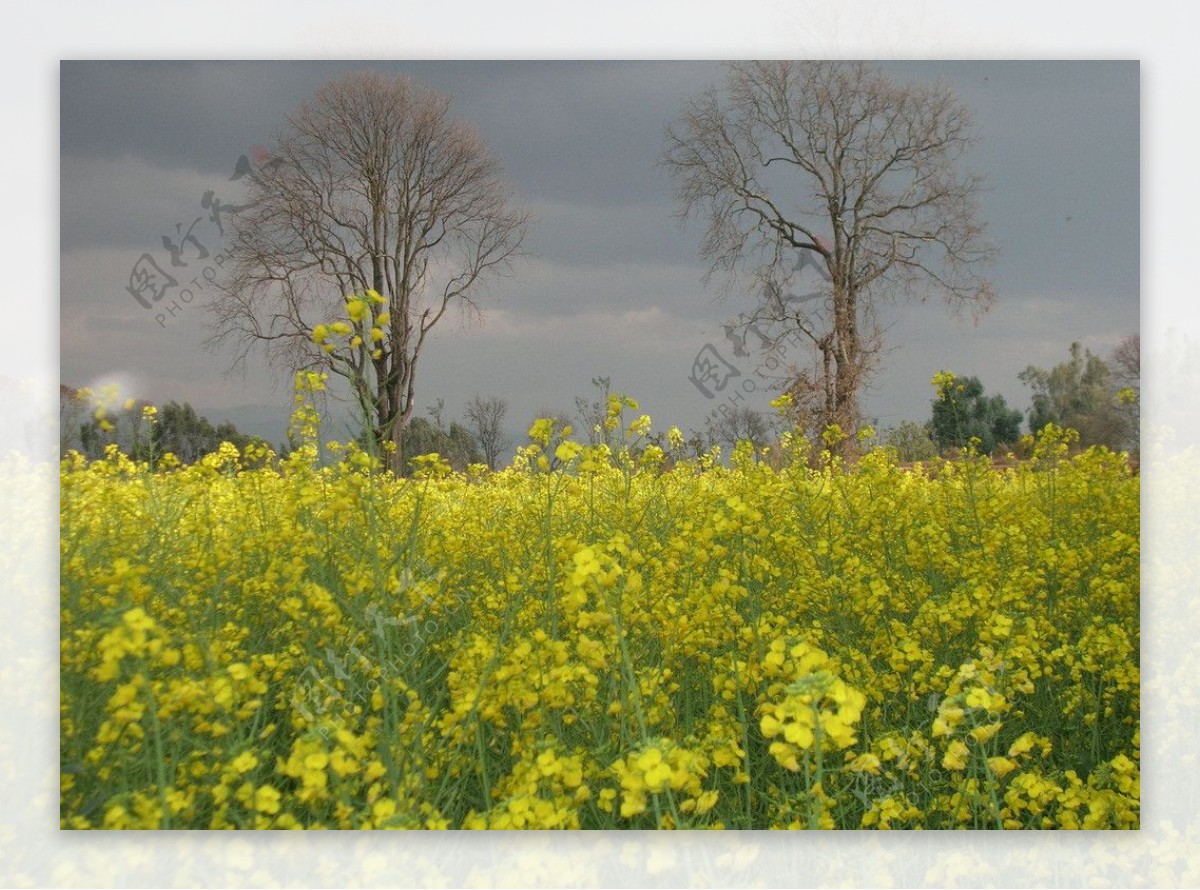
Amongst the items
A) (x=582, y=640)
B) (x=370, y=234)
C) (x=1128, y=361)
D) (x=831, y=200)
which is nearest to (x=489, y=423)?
(x=370, y=234)

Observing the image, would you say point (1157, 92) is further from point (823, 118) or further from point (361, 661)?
point (361, 661)

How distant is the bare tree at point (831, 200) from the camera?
2.54 meters

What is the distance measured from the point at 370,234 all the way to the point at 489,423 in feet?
1.72

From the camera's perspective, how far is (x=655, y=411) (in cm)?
250

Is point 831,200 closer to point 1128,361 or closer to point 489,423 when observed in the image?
point 1128,361

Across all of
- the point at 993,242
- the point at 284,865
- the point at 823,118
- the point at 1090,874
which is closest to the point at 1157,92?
the point at 993,242

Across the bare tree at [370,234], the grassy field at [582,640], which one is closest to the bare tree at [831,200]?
the grassy field at [582,640]

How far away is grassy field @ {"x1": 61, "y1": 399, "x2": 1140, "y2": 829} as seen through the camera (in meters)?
2.16

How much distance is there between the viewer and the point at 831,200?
2.55 metres

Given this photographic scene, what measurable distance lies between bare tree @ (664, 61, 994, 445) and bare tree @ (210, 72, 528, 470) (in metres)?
0.53

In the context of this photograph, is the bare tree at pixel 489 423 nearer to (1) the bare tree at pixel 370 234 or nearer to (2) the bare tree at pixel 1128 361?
Result: (1) the bare tree at pixel 370 234

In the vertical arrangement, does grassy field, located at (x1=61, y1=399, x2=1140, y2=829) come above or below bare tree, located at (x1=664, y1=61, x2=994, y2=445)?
below

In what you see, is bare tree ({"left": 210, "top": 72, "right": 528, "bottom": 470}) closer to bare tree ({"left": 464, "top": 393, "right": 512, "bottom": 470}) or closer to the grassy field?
bare tree ({"left": 464, "top": 393, "right": 512, "bottom": 470})

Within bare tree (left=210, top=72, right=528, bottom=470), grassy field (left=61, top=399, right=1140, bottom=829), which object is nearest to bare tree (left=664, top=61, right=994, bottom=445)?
grassy field (left=61, top=399, right=1140, bottom=829)
